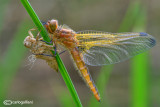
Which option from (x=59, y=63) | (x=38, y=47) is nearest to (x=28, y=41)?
(x=38, y=47)

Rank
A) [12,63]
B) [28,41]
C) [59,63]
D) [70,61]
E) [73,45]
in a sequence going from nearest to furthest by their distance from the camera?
1. [59,63]
2. [28,41]
3. [73,45]
4. [12,63]
5. [70,61]

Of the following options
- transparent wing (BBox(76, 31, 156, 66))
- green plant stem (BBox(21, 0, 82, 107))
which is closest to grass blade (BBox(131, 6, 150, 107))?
transparent wing (BBox(76, 31, 156, 66))

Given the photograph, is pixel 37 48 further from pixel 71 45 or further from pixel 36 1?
pixel 36 1

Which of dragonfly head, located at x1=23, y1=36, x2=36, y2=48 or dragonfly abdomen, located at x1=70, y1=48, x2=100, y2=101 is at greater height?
dragonfly head, located at x1=23, y1=36, x2=36, y2=48

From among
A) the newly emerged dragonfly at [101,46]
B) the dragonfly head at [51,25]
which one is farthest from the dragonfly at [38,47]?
the newly emerged dragonfly at [101,46]

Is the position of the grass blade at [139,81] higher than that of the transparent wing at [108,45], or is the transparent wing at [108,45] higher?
the transparent wing at [108,45]

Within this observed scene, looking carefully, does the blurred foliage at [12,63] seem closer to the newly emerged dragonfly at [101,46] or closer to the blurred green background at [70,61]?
the newly emerged dragonfly at [101,46]

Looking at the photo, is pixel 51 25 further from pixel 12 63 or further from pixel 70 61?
pixel 70 61

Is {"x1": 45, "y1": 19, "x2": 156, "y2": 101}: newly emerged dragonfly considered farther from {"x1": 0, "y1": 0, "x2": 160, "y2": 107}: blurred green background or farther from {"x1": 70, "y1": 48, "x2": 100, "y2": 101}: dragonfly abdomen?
{"x1": 0, "y1": 0, "x2": 160, "y2": 107}: blurred green background
